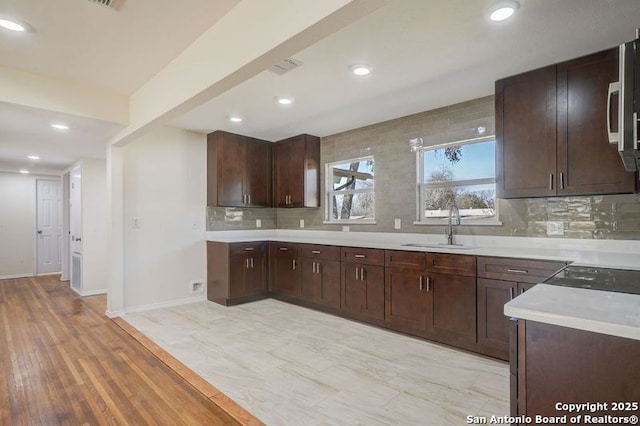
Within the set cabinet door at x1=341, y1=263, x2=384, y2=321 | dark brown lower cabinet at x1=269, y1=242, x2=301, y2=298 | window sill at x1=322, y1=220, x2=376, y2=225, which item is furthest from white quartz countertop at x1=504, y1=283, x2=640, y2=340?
dark brown lower cabinet at x1=269, y1=242, x2=301, y2=298

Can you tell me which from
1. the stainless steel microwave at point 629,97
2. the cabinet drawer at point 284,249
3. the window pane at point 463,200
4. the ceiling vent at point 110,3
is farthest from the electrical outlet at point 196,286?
the stainless steel microwave at point 629,97

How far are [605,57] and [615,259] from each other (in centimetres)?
147

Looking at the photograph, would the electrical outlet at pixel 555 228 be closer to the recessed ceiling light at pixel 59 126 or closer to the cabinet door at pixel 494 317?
the cabinet door at pixel 494 317

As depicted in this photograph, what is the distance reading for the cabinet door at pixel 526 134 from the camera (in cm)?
266

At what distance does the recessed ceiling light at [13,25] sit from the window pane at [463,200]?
12.3 ft

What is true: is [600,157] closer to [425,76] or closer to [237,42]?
[425,76]

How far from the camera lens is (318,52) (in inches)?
95.6

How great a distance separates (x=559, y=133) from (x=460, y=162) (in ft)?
3.52

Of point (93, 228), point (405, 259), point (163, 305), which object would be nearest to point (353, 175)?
point (405, 259)

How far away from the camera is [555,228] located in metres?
2.89

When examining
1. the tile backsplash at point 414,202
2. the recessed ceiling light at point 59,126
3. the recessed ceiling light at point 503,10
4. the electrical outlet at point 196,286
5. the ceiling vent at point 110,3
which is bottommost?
the electrical outlet at point 196,286

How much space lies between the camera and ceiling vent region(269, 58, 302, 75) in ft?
8.34

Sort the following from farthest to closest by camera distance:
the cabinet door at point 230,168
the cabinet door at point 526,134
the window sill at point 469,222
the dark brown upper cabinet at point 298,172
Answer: the dark brown upper cabinet at point 298,172 < the cabinet door at point 230,168 < the window sill at point 469,222 < the cabinet door at point 526,134

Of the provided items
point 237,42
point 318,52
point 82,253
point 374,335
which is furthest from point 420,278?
point 82,253
